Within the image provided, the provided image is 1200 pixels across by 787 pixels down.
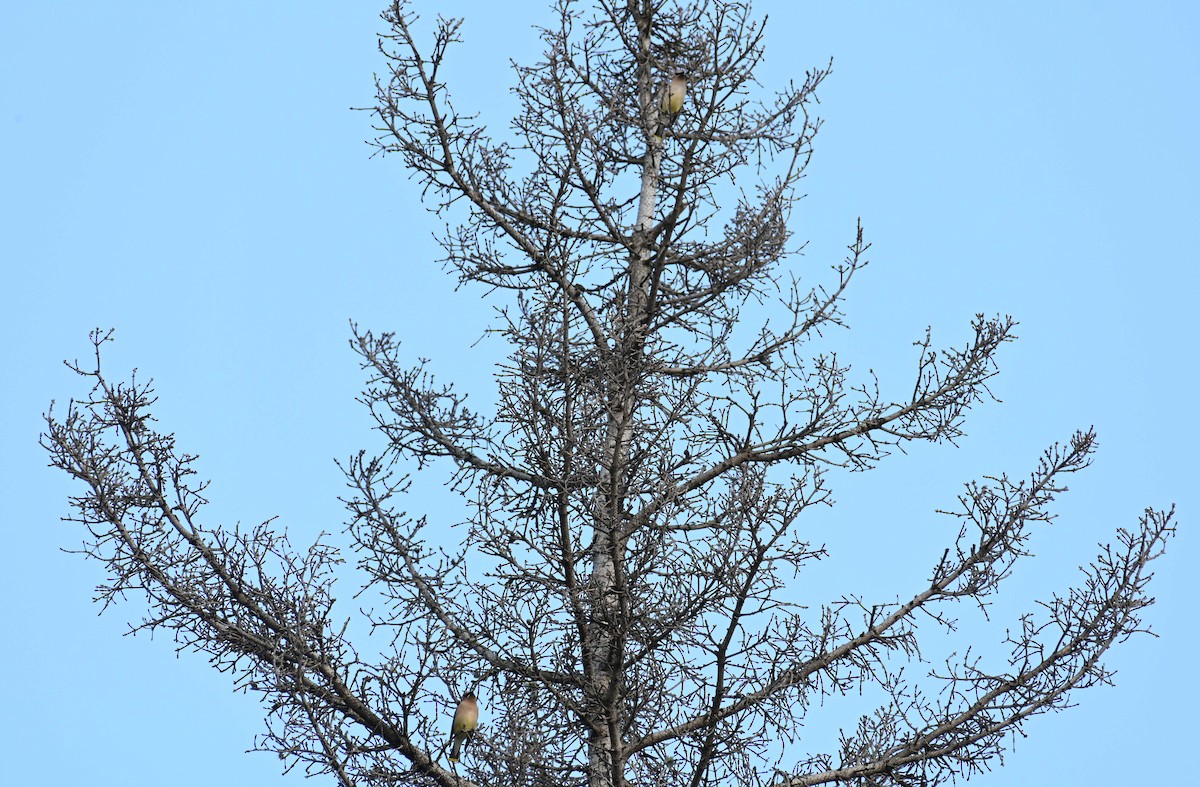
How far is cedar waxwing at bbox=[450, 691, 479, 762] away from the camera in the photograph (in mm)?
6996

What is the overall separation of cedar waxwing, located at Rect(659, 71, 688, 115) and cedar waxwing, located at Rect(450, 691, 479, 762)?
346 centimetres

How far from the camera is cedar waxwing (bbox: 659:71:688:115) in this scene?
839 centimetres

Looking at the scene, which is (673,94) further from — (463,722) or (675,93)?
(463,722)

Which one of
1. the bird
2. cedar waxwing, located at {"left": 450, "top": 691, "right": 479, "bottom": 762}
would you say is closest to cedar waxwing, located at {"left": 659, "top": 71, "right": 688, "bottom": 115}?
the bird

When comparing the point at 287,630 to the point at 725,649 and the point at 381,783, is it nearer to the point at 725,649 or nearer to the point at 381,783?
the point at 381,783

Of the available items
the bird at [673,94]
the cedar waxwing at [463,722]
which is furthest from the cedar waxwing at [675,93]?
the cedar waxwing at [463,722]

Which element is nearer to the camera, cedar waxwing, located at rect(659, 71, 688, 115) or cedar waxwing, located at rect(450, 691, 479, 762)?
cedar waxwing, located at rect(450, 691, 479, 762)

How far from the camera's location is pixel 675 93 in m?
8.40

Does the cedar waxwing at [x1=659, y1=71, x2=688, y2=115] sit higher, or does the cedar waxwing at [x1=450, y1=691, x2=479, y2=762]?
the cedar waxwing at [x1=659, y1=71, x2=688, y2=115]

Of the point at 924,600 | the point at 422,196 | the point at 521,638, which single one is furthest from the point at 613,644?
the point at 422,196

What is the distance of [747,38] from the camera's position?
25.1 ft

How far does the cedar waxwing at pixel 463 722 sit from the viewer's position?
7.00 m

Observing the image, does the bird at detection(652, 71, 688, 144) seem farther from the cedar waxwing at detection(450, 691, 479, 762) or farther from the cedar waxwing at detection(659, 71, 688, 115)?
the cedar waxwing at detection(450, 691, 479, 762)

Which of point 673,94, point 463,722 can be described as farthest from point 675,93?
point 463,722
